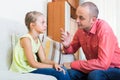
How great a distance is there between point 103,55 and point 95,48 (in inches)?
6.1

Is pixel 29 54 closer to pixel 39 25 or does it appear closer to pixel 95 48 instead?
pixel 39 25

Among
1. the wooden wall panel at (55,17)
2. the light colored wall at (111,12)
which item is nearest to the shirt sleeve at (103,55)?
the wooden wall panel at (55,17)

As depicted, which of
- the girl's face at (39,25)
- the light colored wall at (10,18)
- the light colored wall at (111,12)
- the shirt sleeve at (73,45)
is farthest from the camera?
the light colored wall at (111,12)

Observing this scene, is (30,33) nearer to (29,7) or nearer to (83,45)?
(83,45)

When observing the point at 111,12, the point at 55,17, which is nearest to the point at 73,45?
the point at 55,17

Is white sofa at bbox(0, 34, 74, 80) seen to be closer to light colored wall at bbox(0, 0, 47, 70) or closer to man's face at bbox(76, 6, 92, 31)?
light colored wall at bbox(0, 0, 47, 70)

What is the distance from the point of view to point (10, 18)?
2.16 meters

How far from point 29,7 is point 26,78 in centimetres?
130

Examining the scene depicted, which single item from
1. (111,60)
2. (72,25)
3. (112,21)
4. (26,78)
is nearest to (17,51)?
(26,78)

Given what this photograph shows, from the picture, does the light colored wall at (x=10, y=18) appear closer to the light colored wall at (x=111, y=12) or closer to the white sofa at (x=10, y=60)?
the white sofa at (x=10, y=60)

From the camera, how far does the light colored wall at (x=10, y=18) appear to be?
1834 mm

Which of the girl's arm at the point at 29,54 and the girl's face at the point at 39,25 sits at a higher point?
the girl's face at the point at 39,25

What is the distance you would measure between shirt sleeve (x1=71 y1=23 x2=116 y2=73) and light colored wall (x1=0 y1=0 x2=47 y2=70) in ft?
1.94

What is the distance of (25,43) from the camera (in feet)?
5.88
